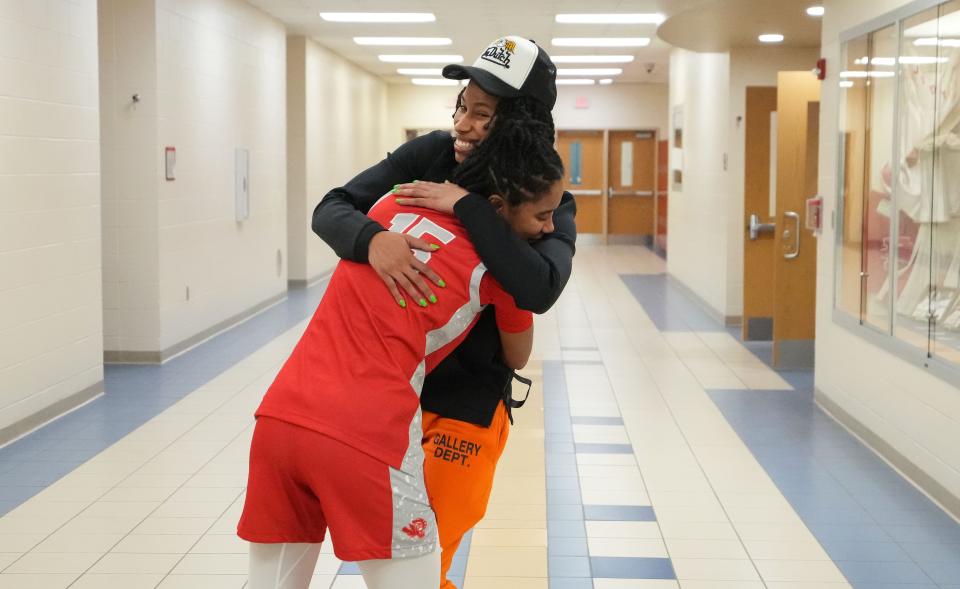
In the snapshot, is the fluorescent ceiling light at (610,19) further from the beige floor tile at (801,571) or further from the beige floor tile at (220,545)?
the beige floor tile at (220,545)

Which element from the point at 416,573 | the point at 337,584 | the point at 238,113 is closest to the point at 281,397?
the point at 416,573

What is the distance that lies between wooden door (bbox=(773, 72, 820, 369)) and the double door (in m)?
12.6

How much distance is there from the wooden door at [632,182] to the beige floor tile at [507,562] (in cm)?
1725

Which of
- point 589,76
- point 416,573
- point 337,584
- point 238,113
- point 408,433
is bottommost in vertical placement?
point 337,584

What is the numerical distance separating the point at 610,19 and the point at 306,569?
9.80m

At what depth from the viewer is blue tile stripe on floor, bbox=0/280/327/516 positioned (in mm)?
4918

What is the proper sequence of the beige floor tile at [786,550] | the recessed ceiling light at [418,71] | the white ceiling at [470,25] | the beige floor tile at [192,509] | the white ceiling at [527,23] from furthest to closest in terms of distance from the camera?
the recessed ceiling light at [418,71] → the white ceiling at [470,25] → the white ceiling at [527,23] → the beige floor tile at [192,509] → the beige floor tile at [786,550]

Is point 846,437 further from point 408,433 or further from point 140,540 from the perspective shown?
point 408,433

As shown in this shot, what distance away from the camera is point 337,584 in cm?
366

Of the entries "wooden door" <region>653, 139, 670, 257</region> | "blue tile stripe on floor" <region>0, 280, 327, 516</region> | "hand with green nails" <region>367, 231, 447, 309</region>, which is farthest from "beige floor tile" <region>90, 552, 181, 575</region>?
"wooden door" <region>653, 139, 670, 257</region>

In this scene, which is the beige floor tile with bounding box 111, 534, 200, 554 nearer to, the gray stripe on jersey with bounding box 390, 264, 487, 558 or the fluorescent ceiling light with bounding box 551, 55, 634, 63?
the gray stripe on jersey with bounding box 390, 264, 487, 558

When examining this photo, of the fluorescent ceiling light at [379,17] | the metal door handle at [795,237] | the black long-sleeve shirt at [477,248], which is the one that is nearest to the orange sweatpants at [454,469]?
the black long-sleeve shirt at [477,248]

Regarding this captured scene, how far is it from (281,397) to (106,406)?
16.7 ft

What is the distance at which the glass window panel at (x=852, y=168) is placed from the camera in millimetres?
5832
